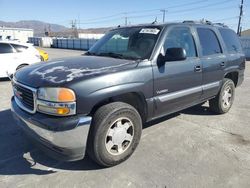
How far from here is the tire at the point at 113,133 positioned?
296 cm

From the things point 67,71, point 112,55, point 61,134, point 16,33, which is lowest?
point 61,134

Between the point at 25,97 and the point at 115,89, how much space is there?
1191 millimetres

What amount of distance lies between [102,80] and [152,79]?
0.89m

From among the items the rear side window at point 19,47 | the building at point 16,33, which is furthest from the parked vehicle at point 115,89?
the building at point 16,33

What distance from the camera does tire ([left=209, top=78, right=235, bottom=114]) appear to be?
523cm

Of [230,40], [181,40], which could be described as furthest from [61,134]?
[230,40]

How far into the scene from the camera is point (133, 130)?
341 cm

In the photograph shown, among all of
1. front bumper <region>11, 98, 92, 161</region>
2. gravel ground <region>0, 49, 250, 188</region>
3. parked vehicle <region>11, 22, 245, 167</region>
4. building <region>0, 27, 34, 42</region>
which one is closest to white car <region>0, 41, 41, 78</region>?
gravel ground <region>0, 49, 250, 188</region>

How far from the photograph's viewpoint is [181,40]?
13.7 feet

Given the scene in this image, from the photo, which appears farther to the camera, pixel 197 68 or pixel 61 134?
pixel 197 68

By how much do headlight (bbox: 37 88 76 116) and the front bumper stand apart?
3.0 inches

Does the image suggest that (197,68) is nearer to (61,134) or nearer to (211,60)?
(211,60)

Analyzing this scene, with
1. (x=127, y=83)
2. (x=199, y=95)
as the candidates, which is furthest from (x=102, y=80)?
(x=199, y=95)

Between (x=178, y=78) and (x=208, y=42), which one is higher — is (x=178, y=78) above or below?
below
